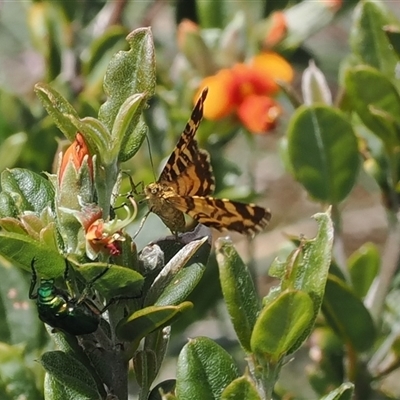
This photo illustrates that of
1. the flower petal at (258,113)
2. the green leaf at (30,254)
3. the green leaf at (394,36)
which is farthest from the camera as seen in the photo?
the flower petal at (258,113)

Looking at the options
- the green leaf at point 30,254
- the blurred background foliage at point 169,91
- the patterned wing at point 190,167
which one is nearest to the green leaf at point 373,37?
the blurred background foliage at point 169,91

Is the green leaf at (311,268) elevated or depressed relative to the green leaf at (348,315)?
elevated

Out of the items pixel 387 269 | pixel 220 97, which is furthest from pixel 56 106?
pixel 220 97

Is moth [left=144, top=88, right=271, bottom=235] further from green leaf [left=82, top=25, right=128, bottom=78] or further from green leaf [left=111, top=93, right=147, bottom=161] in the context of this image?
green leaf [left=82, top=25, right=128, bottom=78]

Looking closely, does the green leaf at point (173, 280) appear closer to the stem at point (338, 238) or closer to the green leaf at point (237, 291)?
the green leaf at point (237, 291)

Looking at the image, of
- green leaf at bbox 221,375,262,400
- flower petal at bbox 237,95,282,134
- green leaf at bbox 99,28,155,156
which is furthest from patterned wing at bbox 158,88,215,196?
flower petal at bbox 237,95,282,134

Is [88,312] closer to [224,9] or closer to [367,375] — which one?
[367,375]

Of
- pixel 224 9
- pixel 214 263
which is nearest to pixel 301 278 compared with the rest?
pixel 214 263
